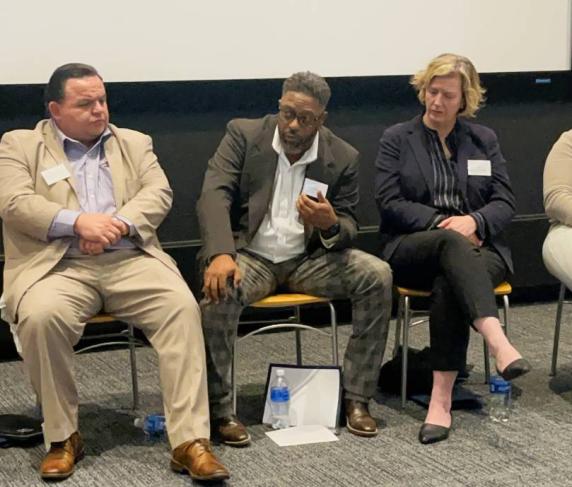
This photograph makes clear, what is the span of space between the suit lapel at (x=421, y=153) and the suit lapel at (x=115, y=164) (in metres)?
1.10

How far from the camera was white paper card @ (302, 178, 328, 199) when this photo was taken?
3486 mm

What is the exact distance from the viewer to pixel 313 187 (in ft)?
11.5

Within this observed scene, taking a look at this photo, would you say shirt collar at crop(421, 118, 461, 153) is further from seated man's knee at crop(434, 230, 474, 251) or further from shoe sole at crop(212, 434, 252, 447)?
shoe sole at crop(212, 434, 252, 447)

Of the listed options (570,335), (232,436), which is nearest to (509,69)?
(570,335)

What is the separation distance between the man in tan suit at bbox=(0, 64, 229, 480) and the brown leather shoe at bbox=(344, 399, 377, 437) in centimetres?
57

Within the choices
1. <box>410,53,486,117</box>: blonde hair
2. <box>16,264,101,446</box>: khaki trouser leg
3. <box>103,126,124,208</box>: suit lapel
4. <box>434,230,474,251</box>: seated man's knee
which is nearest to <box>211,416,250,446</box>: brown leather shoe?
<box>16,264,101,446</box>: khaki trouser leg

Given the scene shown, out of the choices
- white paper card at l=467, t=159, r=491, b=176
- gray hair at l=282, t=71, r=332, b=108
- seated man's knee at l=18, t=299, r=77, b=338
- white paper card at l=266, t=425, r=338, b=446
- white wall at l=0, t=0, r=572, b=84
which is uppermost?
→ white wall at l=0, t=0, r=572, b=84

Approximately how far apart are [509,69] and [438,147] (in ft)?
5.02

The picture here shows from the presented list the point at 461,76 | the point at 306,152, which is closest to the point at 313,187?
the point at 306,152

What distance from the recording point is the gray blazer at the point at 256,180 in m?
3.48

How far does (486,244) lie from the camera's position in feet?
12.2

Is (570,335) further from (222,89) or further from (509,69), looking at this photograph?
(222,89)

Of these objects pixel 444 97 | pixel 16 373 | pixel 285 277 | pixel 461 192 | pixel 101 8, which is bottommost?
pixel 16 373

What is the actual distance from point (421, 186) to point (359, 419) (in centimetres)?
91
